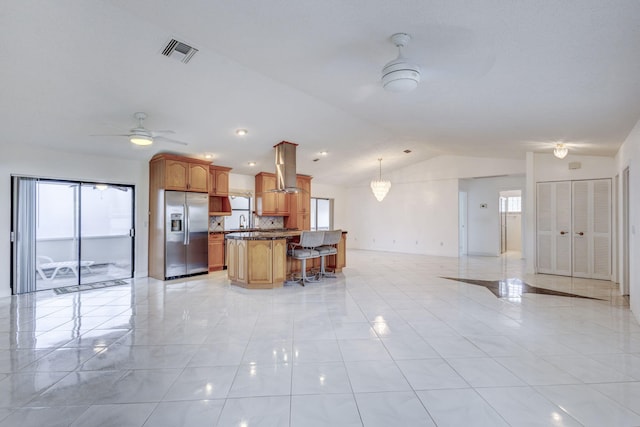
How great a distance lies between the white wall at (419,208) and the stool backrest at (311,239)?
5.08 metres

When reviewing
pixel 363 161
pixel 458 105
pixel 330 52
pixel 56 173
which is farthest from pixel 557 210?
pixel 56 173

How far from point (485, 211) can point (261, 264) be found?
750 cm

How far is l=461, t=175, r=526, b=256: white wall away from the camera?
29.7ft

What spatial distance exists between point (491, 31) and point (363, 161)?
6318 millimetres

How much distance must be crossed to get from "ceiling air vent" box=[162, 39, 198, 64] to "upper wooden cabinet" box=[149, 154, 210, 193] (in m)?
2.92

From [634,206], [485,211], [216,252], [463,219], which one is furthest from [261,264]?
[485,211]

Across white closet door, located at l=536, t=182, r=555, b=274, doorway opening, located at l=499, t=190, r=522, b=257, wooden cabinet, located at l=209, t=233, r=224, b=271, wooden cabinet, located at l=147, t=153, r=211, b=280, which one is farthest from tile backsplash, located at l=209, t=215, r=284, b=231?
doorway opening, located at l=499, t=190, r=522, b=257

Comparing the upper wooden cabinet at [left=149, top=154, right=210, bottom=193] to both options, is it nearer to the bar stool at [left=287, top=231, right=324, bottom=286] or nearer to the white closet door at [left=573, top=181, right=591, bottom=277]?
the bar stool at [left=287, top=231, right=324, bottom=286]

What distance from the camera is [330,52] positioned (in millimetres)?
2867

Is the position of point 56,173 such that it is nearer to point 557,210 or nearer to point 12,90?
point 12,90

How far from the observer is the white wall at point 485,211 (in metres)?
9.04

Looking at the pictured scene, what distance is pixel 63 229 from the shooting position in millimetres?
5844

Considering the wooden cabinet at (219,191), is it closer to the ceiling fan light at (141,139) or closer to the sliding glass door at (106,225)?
the sliding glass door at (106,225)

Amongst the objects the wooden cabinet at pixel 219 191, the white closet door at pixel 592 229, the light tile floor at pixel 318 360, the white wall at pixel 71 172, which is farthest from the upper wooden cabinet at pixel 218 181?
the white closet door at pixel 592 229
